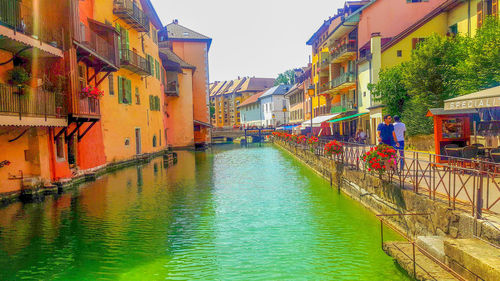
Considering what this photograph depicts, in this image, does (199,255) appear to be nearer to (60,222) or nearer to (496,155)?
(60,222)

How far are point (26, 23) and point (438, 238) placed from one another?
13.8m

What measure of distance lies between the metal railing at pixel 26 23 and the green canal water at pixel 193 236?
5706mm

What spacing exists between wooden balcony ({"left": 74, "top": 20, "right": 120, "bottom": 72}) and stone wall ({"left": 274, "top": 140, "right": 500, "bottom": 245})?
477 inches

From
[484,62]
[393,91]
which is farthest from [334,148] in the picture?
[393,91]

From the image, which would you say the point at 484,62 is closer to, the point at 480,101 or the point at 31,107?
the point at 480,101

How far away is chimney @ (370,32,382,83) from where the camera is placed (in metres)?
28.6

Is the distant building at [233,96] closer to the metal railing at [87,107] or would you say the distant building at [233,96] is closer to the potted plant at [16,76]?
the metal railing at [87,107]

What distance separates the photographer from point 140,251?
319 inches

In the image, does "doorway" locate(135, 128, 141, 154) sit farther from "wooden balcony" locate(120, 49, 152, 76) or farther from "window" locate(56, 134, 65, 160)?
"window" locate(56, 134, 65, 160)

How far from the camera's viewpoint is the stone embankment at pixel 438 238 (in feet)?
15.8

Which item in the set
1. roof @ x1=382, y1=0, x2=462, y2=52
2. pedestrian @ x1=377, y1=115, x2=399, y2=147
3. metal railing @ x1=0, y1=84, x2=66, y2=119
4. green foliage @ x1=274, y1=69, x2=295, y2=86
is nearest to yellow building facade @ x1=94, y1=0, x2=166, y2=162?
metal railing @ x1=0, y1=84, x2=66, y2=119

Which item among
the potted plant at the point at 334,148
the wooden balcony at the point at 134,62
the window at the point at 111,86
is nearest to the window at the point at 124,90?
the wooden balcony at the point at 134,62

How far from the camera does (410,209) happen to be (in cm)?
804

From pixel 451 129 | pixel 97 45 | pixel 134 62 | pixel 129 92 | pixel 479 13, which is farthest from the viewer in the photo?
pixel 129 92
